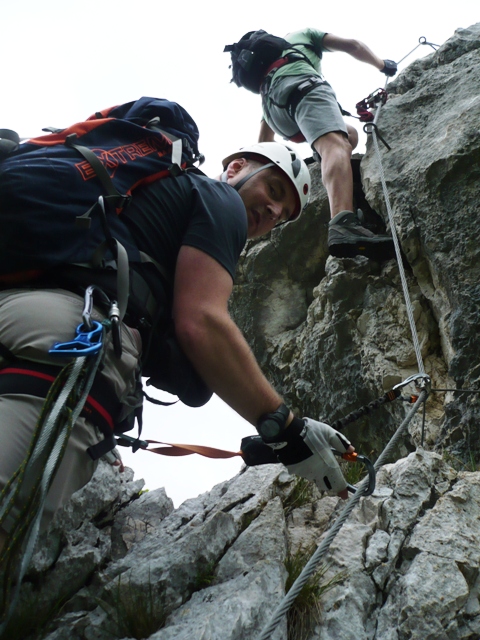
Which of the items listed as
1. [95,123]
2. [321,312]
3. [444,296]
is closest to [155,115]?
[95,123]

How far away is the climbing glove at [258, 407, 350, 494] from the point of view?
2902 mm

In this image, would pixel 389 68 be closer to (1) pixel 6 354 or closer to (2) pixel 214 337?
(2) pixel 214 337

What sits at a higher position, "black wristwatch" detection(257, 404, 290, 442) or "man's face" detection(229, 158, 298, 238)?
"man's face" detection(229, 158, 298, 238)

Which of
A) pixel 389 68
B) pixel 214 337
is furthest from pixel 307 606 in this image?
pixel 389 68

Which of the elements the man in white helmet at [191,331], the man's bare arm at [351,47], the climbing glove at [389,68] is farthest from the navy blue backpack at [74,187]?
the climbing glove at [389,68]

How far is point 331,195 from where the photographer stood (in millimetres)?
6184

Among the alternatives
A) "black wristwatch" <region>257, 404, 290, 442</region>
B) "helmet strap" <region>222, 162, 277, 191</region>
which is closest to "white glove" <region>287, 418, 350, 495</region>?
"black wristwatch" <region>257, 404, 290, 442</region>

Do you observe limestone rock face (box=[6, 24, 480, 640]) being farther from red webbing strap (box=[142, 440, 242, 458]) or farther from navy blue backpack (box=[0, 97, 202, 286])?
navy blue backpack (box=[0, 97, 202, 286])

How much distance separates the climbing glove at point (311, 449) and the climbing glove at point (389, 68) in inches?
258

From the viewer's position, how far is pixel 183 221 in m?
2.96

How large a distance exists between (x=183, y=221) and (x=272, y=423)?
114 centimetres

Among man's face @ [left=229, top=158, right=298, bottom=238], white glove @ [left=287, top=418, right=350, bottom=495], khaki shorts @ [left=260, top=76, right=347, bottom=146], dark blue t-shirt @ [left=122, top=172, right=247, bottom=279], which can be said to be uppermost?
khaki shorts @ [left=260, top=76, right=347, bottom=146]

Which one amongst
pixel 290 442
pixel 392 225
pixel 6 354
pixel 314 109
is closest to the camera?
pixel 6 354

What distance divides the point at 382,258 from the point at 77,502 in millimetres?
3997
